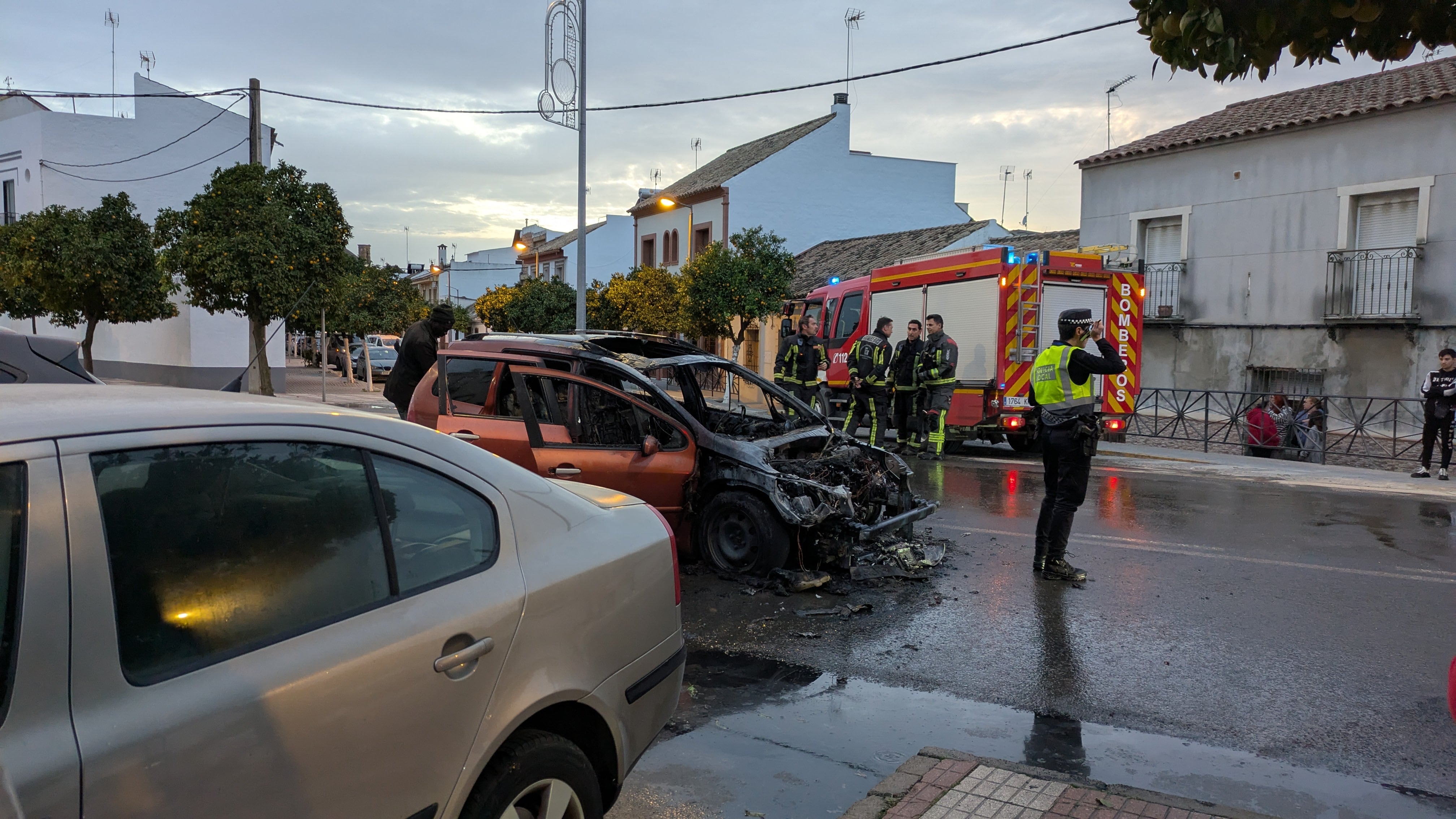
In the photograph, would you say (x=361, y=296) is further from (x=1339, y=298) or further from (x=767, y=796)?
(x=767, y=796)

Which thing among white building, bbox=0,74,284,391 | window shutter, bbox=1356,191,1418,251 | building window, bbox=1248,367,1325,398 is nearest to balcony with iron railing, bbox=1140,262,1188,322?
building window, bbox=1248,367,1325,398

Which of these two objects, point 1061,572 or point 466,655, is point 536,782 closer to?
point 466,655

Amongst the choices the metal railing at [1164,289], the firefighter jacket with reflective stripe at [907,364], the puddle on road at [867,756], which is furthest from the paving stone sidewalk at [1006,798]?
the metal railing at [1164,289]

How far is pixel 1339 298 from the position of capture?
18.0 m

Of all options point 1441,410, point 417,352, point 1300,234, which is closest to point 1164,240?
point 1300,234

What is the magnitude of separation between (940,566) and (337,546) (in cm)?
544

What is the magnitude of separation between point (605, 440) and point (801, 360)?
7939 millimetres

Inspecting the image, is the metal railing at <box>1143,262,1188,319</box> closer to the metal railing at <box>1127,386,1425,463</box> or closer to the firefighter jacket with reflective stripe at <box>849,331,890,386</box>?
the metal railing at <box>1127,386,1425,463</box>

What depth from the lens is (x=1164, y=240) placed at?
21203 mm

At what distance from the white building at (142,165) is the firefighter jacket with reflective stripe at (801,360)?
1811 cm

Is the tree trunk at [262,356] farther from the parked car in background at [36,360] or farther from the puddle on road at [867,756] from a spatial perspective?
the puddle on road at [867,756]

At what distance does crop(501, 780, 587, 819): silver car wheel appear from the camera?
7.70ft

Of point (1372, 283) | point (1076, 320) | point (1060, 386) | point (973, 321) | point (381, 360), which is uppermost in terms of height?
point (1372, 283)

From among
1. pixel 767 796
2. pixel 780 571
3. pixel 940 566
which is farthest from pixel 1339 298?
pixel 767 796
